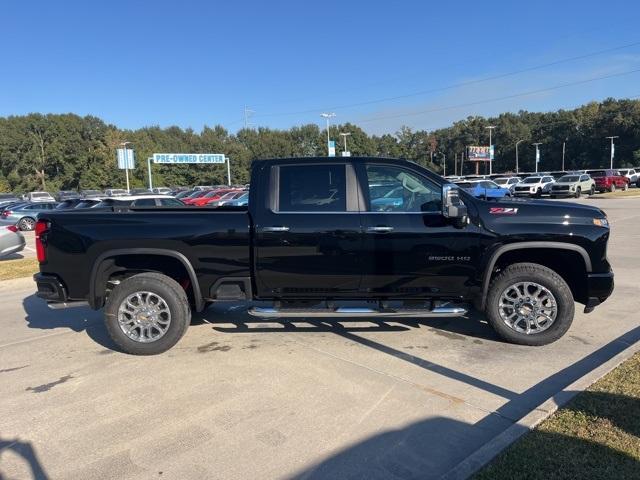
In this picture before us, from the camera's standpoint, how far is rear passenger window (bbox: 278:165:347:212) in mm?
5271

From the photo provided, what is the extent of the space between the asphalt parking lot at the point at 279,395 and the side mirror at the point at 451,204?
1414mm

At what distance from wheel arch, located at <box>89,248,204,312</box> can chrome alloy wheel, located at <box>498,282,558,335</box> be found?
10.4 ft

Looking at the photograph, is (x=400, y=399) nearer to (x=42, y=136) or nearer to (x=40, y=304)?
(x=40, y=304)

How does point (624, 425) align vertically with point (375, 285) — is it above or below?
below

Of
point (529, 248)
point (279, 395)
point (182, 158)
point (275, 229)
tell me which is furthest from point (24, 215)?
point (182, 158)

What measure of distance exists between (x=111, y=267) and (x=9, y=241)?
935 cm

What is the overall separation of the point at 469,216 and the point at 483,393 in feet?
5.90

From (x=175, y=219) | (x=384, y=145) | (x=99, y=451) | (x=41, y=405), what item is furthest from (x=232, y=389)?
(x=384, y=145)

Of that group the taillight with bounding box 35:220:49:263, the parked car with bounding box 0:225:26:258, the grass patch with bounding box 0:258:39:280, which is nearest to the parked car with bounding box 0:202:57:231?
the parked car with bounding box 0:225:26:258

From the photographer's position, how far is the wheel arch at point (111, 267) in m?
5.22

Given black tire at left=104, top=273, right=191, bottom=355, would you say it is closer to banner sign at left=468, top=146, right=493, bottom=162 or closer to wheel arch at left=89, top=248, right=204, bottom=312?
wheel arch at left=89, top=248, right=204, bottom=312

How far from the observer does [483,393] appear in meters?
4.21

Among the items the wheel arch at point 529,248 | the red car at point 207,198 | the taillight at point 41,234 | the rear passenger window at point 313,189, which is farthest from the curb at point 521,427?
the red car at point 207,198

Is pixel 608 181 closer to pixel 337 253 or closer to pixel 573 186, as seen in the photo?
pixel 573 186
